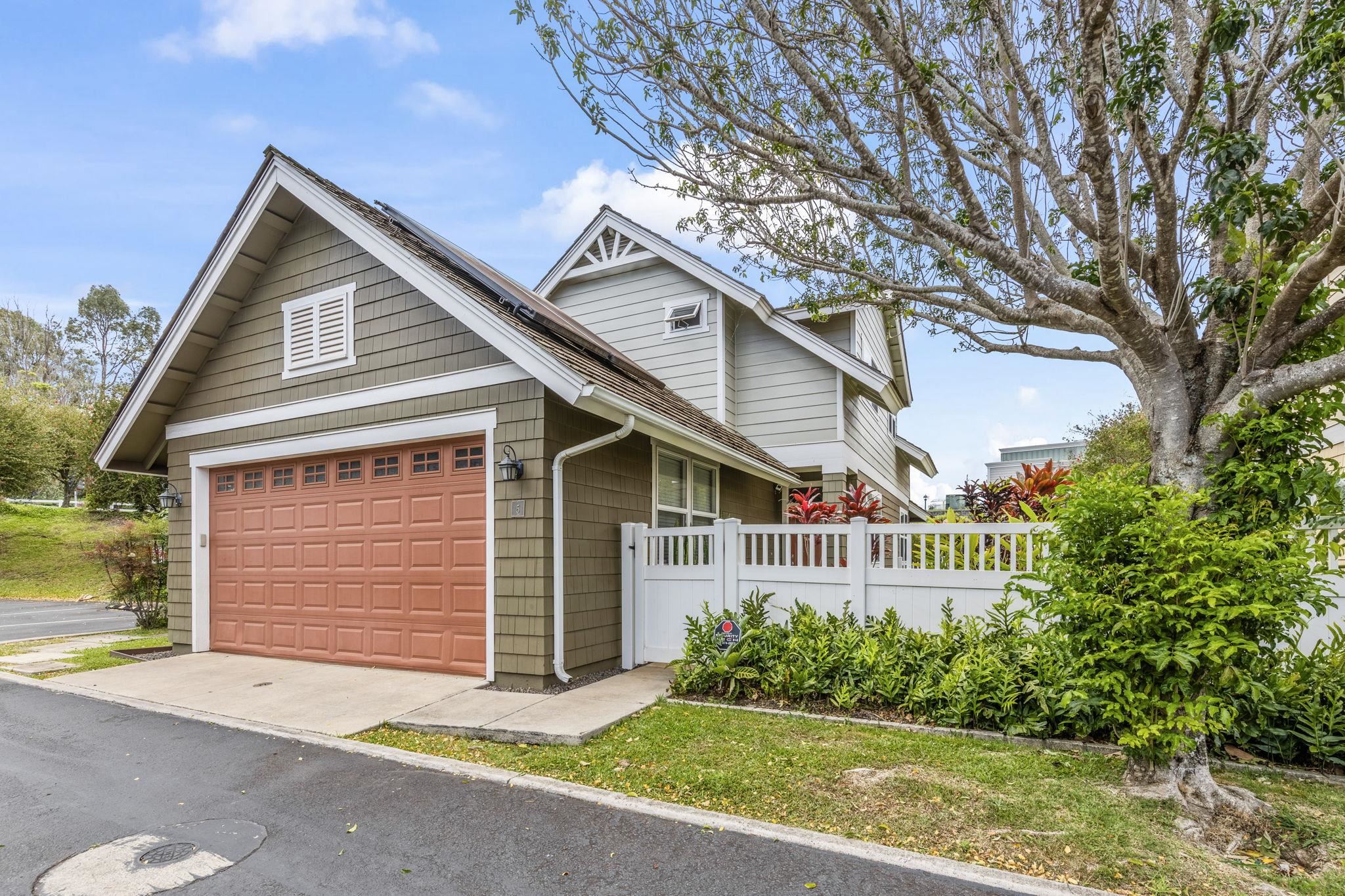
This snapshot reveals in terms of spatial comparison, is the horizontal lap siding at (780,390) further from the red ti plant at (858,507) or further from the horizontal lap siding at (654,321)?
the red ti plant at (858,507)

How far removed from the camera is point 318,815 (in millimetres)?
4031

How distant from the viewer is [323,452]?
8438mm

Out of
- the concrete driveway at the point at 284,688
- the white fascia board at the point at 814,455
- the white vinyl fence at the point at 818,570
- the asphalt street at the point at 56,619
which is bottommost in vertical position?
the asphalt street at the point at 56,619

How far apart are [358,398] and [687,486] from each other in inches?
174

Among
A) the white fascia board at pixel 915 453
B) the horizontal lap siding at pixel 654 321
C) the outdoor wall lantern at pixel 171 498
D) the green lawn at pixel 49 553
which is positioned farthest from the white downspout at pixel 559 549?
the green lawn at pixel 49 553

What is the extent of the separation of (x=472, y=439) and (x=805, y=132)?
4.50 meters

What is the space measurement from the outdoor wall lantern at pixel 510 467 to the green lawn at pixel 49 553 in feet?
58.9

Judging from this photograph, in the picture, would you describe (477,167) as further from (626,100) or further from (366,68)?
(626,100)

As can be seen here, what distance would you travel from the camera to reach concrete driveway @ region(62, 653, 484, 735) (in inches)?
239

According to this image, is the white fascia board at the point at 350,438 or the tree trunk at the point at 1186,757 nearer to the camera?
the tree trunk at the point at 1186,757

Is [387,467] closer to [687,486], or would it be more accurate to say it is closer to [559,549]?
[559,549]

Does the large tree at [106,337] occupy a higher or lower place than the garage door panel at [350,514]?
higher

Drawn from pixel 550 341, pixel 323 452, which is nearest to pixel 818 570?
pixel 550 341

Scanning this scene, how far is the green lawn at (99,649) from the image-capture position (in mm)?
8434
